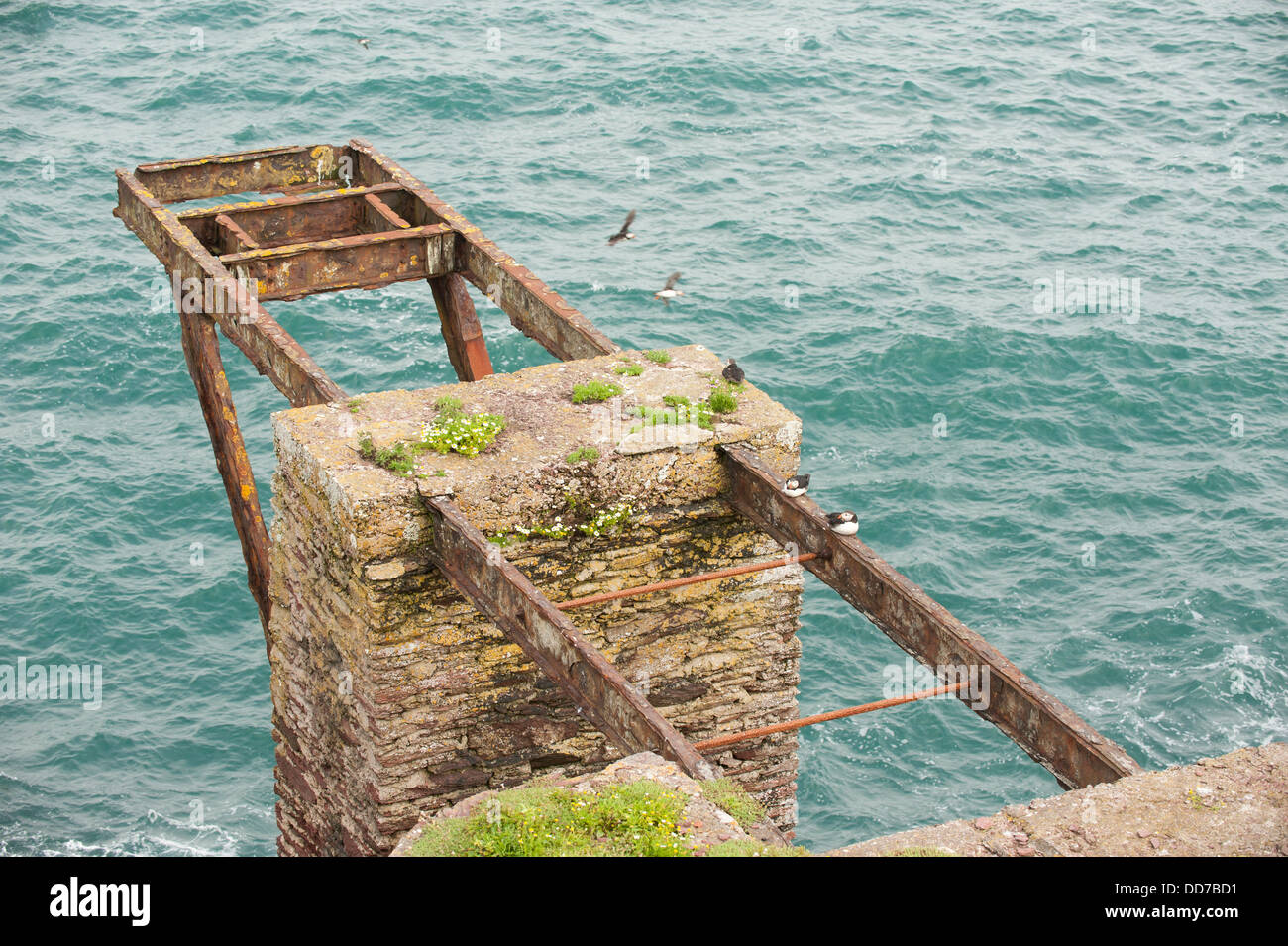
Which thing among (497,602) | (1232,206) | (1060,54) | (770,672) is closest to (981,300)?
(1232,206)

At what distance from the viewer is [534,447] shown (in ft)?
44.1

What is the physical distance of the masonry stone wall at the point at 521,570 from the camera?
13078 mm

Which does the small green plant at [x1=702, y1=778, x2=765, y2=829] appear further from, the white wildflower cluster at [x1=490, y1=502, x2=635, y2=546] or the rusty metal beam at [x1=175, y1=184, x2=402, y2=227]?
the rusty metal beam at [x1=175, y1=184, x2=402, y2=227]

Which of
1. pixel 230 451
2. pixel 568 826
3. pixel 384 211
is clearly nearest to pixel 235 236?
pixel 384 211

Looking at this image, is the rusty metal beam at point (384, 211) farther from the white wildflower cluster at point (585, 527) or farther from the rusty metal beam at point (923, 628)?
the rusty metal beam at point (923, 628)

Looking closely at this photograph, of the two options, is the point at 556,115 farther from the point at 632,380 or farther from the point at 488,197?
the point at 632,380

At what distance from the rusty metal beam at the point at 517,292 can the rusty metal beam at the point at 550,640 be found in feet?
11.9

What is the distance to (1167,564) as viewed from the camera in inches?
1294

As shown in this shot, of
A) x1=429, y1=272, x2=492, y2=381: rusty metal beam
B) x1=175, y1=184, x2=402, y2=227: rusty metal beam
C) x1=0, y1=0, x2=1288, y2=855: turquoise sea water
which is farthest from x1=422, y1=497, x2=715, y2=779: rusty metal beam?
x1=0, y1=0, x2=1288, y2=855: turquoise sea water

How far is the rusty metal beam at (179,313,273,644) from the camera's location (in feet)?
60.2

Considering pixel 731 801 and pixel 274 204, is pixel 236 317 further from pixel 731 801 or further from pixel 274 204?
pixel 731 801

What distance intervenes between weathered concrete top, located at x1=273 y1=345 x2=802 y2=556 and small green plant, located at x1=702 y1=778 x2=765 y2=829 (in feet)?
12.6

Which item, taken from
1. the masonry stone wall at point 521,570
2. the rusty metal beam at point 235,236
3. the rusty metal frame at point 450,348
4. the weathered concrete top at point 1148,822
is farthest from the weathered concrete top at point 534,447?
the weathered concrete top at point 1148,822

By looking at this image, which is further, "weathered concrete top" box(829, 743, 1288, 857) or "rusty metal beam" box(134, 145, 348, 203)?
"rusty metal beam" box(134, 145, 348, 203)
